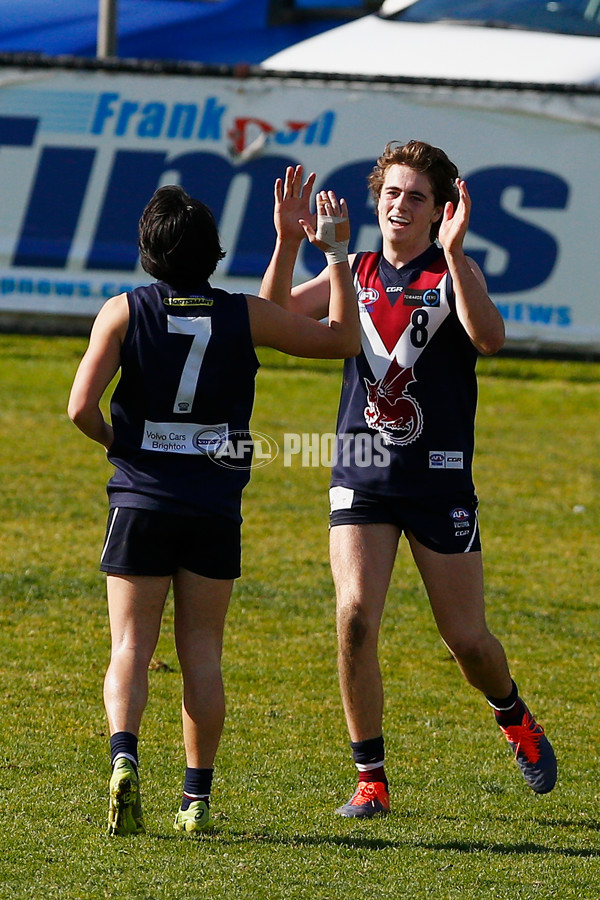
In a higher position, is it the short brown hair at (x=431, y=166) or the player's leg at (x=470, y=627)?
the short brown hair at (x=431, y=166)

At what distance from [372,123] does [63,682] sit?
28.6 ft

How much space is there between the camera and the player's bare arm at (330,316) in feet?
14.4

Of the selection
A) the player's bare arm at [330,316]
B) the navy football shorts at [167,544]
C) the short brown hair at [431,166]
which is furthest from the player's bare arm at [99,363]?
the short brown hair at [431,166]

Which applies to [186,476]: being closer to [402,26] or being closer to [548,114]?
[548,114]

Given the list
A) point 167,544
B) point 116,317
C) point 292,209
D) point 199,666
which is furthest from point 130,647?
point 292,209

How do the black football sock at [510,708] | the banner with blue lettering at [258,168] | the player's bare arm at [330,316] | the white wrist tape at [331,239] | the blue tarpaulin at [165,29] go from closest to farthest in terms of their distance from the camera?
the player's bare arm at [330,316]
the white wrist tape at [331,239]
the black football sock at [510,708]
the banner with blue lettering at [258,168]
the blue tarpaulin at [165,29]


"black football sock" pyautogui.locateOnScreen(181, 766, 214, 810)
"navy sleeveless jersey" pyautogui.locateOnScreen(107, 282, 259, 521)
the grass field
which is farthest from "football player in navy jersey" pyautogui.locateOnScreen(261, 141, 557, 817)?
"navy sleeveless jersey" pyautogui.locateOnScreen(107, 282, 259, 521)

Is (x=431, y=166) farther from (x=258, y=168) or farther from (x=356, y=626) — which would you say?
(x=258, y=168)

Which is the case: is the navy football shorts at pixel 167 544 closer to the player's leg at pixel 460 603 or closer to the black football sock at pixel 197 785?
the black football sock at pixel 197 785

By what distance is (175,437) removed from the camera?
14.2 feet

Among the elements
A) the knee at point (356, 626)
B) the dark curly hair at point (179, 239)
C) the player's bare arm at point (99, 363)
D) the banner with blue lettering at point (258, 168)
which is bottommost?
the knee at point (356, 626)

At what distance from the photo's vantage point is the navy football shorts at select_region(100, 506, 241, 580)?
4316 millimetres

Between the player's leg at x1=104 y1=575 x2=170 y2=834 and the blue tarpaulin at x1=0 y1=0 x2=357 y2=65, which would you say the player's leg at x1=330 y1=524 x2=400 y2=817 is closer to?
the player's leg at x1=104 y1=575 x2=170 y2=834

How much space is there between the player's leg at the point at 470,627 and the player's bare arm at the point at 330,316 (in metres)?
0.79
